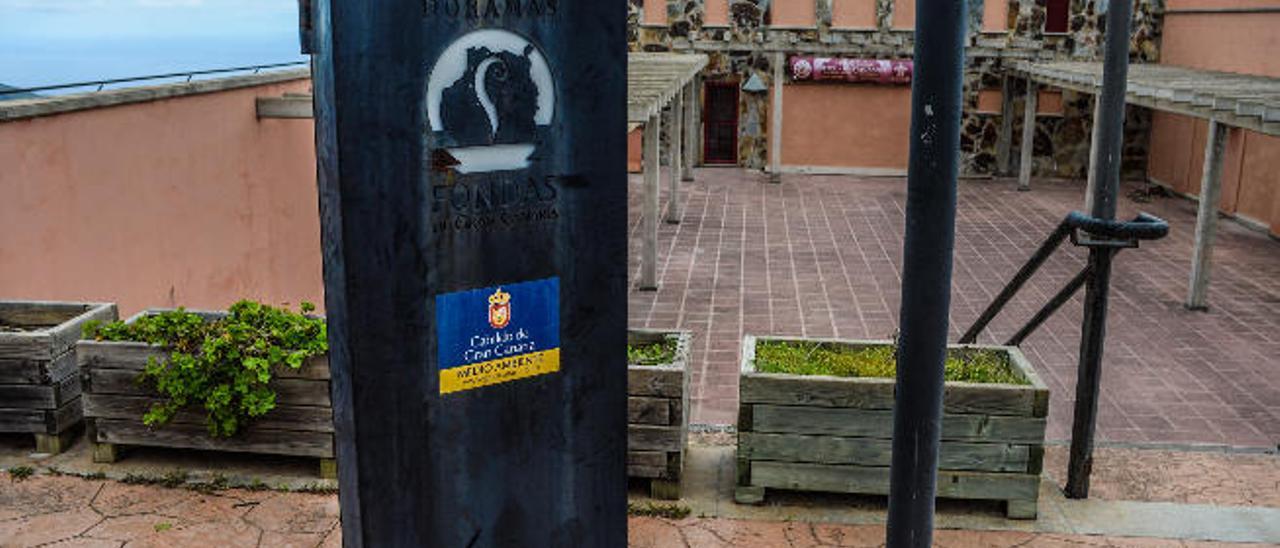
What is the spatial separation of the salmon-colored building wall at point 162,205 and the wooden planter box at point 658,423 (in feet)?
18.9

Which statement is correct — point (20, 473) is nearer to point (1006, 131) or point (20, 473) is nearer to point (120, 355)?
point (120, 355)

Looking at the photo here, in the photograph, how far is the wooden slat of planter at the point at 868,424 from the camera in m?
5.57

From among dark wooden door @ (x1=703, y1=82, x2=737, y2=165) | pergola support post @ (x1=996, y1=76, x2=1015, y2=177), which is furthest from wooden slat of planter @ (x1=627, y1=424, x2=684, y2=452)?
pergola support post @ (x1=996, y1=76, x2=1015, y2=177)

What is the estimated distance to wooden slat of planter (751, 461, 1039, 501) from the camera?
5.64m

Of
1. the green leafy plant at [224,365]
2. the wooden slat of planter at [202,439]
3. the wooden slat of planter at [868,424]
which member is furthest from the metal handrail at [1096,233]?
the wooden slat of planter at [202,439]

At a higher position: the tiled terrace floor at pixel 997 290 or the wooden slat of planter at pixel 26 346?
the wooden slat of planter at pixel 26 346

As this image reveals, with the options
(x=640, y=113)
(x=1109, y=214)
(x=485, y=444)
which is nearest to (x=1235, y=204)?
(x=640, y=113)

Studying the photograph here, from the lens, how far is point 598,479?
10.7 ft

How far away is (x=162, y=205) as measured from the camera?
10820mm

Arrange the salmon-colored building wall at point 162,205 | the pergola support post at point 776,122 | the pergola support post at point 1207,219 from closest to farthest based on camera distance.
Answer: the salmon-colored building wall at point 162,205 < the pergola support post at point 1207,219 < the pergola support post at point 776,122

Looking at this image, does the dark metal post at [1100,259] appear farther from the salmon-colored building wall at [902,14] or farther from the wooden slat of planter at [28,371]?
the salmon-colored building wall at [902,14]

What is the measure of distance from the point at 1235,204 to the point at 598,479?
62.9 feet

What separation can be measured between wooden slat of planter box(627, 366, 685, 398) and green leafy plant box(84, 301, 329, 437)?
1.76 metres

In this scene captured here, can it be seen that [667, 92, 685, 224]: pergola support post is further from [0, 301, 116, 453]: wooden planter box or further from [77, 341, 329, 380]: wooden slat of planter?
[77, 341, 329, 380]: wooden slat of planter
